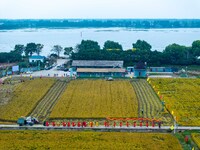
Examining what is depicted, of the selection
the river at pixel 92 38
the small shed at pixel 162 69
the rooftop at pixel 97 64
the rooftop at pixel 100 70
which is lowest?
the river at pixel 92 38

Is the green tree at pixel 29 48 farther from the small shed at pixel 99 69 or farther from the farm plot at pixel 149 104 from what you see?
the farm plot at pixel 149 104

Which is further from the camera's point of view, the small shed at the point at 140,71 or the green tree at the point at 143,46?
the green tree at the point at 143,46

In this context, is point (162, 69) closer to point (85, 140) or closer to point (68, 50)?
point (68, 50)


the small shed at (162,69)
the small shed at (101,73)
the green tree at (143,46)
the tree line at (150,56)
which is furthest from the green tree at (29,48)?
the small shed at (162,69)

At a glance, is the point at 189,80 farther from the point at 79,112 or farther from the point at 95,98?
the point at 79,112

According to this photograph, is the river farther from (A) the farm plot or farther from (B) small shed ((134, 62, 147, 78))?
(A) the farm plot

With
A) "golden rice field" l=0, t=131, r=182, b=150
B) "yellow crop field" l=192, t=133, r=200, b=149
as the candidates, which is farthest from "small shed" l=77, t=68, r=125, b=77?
"yellow crop field" l=192, t=133, r=200, b=149

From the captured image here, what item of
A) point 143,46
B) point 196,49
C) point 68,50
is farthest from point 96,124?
point 143,46
